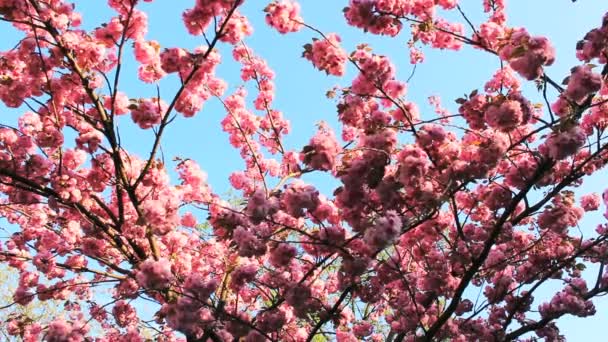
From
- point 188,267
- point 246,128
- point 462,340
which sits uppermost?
point 246,128

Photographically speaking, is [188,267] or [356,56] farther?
[188,267]

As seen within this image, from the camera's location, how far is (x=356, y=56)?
451cm

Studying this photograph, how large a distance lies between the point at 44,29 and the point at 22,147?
1073 millimetres

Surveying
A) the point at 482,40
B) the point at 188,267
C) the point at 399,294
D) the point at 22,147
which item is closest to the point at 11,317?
the point at 188,267

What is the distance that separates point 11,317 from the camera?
→ 6.46 metres

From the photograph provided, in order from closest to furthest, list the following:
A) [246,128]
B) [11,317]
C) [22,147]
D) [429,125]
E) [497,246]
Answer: [429,125]
[22,147]
[497,246]
[11,317]
[246,128]

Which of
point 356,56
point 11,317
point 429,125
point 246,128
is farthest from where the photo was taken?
point 246,128

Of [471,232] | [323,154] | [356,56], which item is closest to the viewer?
[323,154]

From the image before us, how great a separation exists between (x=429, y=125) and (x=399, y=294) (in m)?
1.96

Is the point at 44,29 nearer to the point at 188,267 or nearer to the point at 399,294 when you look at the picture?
the point at 188,267

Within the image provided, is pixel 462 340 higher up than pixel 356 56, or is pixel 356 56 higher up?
pixel 356 56

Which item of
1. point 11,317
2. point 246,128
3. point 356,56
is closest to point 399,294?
point 356,56

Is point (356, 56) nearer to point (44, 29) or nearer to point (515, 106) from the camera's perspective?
point (515, 106)

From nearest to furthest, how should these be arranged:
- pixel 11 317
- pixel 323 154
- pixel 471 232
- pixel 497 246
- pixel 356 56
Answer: pixel 323 154, pixel 356 56, pixel 471 232, pixel 497 246, pixel 11 317
